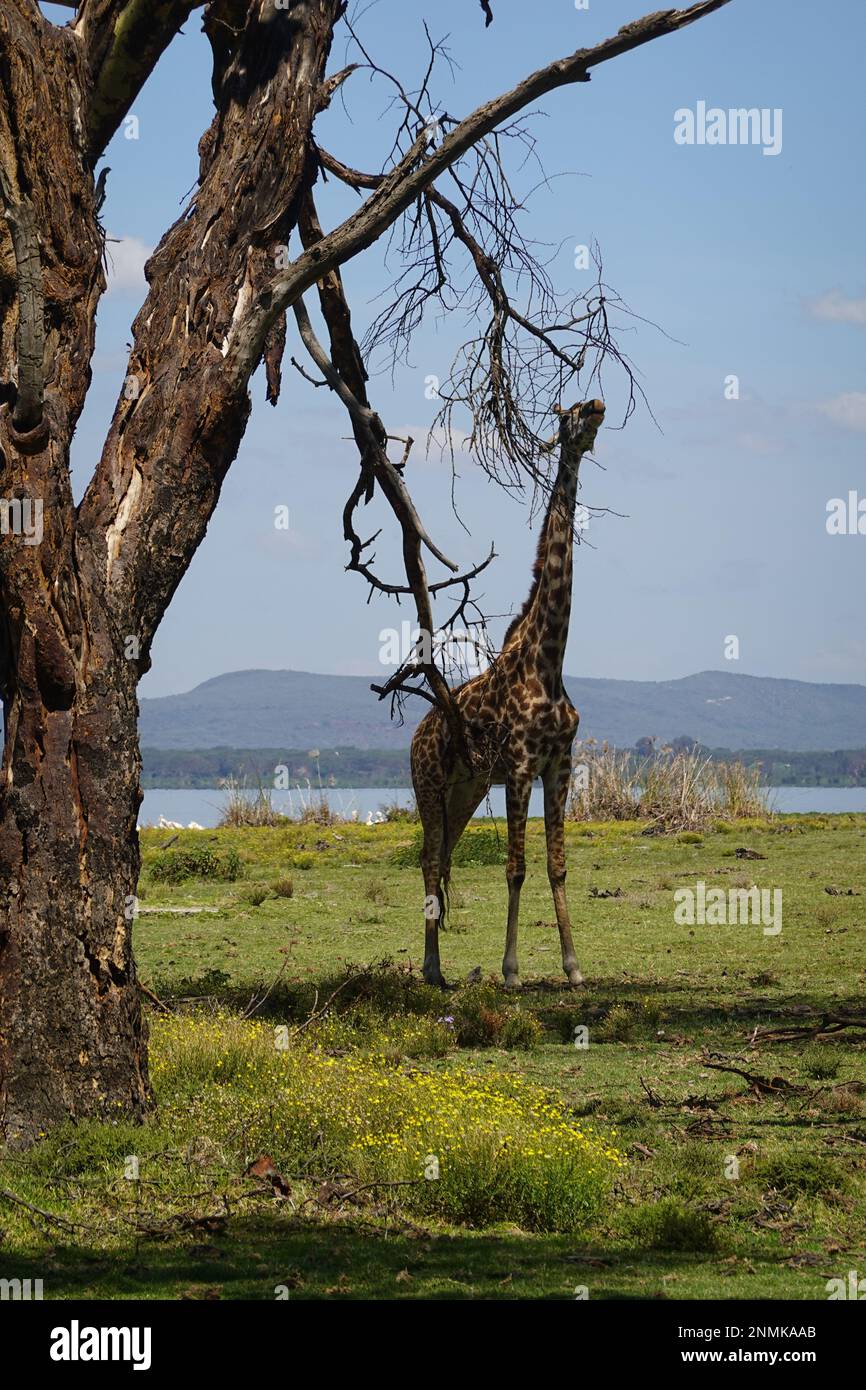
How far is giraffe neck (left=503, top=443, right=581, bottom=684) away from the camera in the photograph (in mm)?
14953

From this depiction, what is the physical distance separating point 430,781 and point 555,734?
143cm

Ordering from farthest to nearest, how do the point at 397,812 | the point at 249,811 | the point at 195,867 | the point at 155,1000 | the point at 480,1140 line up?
the point at 397,812 → the point at 249,811 → the point at 195,867 → the point at 155,1000 → the point at 480,1140

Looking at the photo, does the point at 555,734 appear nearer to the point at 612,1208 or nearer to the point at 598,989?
the point at 598,989

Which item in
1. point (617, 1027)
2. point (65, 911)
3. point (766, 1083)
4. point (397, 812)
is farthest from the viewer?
point (397, 812)

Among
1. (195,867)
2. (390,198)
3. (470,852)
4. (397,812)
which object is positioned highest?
(390,198)

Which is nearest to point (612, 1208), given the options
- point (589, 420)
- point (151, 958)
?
point (589, 420)

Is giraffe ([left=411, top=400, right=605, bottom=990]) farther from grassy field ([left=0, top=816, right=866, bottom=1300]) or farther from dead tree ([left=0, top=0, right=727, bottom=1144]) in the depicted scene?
dead tree ([left=0, top=0, right=727, bottom=1144])

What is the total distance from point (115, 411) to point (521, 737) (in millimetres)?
5873

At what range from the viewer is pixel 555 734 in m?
14.7

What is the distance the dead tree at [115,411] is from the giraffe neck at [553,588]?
5.20 m

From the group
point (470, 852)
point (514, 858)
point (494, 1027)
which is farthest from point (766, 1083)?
point (470, 852)

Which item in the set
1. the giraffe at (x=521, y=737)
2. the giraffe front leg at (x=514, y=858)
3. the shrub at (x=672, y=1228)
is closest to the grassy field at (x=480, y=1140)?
the shrub at (x=672, y=1228)

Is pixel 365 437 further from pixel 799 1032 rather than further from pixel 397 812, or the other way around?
pixel 397 812

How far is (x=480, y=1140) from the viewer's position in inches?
320
